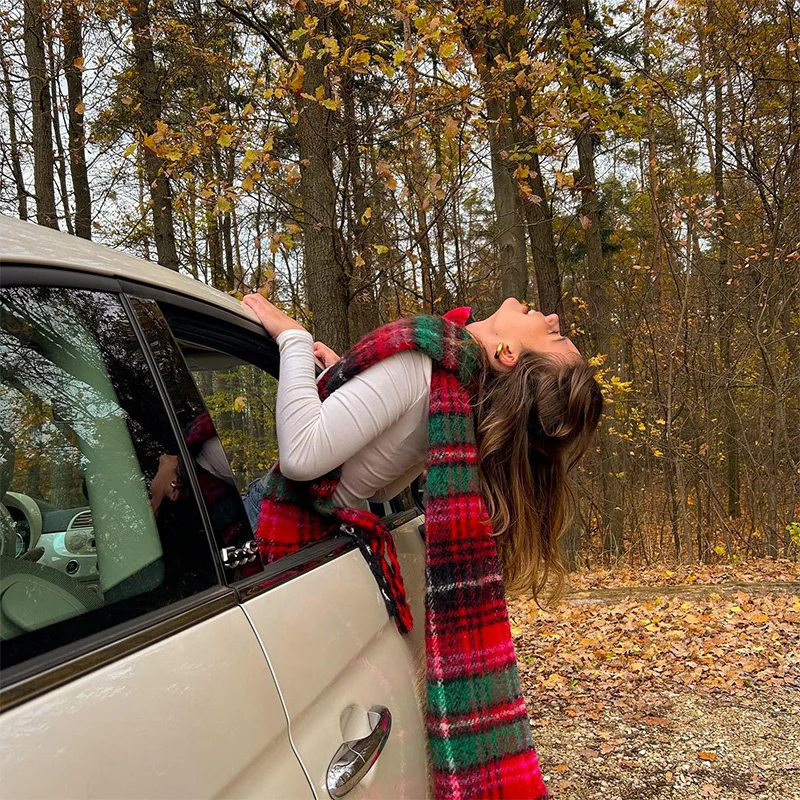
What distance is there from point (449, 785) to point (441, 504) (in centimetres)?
63

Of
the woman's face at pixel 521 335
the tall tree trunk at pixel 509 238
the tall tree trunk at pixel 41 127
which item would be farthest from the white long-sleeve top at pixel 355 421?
the tall tree trunk at pixel 509 238

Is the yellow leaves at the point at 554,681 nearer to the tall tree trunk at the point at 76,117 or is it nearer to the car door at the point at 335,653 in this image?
the car door at the point at 335,653

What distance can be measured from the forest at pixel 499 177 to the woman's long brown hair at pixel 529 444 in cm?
260

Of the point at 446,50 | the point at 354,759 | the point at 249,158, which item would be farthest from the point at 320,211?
the point at 354,759

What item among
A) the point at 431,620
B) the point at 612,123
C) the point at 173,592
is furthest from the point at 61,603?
the point at 612,123

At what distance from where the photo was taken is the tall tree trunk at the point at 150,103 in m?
6.39

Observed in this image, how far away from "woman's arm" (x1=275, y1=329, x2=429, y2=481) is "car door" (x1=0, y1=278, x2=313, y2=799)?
438mm

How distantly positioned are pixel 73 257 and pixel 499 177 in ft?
26.1

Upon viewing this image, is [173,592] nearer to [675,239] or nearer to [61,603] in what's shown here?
[61,603]

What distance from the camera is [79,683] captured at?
33.9 inches

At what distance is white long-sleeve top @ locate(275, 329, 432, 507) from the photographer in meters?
1.71

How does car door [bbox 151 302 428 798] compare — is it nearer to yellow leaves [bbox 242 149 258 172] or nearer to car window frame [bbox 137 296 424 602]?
car window frame [bbox 137 296 424 602]

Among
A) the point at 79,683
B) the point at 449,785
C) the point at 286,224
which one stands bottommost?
the point at 449,785

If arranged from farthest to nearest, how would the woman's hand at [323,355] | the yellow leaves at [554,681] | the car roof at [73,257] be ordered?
the yellow leaves at [554,681], the woman's hand at [323,355], the car roof at [73,257]
